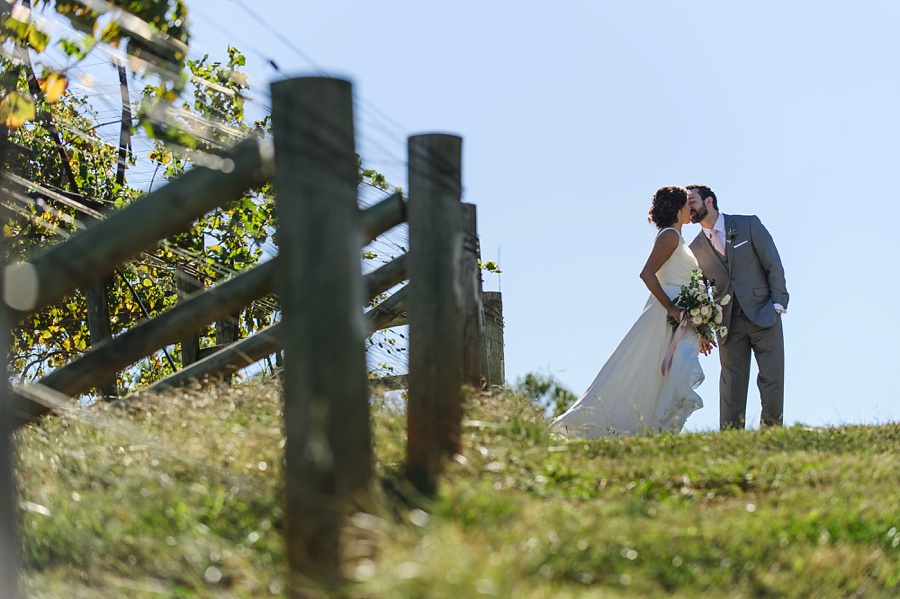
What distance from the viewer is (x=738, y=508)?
5160mm

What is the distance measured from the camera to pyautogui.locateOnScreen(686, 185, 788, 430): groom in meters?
11.3

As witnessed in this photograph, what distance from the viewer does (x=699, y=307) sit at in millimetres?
10812

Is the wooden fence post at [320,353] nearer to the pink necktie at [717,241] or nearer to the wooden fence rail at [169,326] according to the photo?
the wooden fence rail at [169,326]

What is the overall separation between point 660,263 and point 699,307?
58cm

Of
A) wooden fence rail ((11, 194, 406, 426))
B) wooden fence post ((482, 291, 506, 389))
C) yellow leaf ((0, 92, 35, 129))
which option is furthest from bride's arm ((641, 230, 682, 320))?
yellow leaf ((0, 92, 35, 129))

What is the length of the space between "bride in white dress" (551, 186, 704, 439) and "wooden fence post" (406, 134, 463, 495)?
5708 mm

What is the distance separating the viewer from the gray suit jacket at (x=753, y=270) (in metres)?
11.3

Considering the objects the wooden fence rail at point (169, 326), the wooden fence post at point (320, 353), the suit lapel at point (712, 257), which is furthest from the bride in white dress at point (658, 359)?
the wooden fence post at point (320, 353)

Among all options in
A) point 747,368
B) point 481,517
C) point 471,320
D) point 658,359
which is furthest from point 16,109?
point 747,368

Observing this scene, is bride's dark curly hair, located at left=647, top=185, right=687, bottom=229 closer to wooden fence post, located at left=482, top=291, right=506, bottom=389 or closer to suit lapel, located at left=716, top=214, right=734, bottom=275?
suit lapel, located at left=716, top=214, right=734, bottom=275

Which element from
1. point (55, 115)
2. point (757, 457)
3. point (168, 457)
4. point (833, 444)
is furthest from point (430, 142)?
point (55, 115)

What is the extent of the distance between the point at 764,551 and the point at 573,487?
991 mm

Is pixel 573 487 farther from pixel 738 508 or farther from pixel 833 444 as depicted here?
pixel 833 444

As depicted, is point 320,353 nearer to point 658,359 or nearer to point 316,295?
point 316,295
